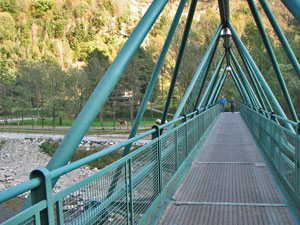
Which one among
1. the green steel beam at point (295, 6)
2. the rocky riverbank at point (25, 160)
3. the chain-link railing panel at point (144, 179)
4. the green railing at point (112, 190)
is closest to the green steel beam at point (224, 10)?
the green railing at point (112, 190)

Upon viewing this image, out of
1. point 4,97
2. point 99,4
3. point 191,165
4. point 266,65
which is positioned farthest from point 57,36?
point 191,165

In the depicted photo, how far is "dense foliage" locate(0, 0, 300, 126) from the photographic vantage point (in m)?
43.0

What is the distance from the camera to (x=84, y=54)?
290 feet

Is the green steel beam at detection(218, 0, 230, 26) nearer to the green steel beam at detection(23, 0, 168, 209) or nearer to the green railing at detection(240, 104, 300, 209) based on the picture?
the green railing at detection(240, 104, 300, 209)

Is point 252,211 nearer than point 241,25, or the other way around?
point 252,211

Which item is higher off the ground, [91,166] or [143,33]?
[143,33]

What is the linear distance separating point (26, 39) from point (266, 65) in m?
68.4

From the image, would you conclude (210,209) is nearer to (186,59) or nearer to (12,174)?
(12,174)

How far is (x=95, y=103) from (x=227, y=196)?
284 centimetres

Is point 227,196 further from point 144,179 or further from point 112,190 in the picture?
point 112,190

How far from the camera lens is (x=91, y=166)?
29469mm

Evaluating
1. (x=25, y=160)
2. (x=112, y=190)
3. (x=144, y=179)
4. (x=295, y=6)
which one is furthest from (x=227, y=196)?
(x=25, y=160)

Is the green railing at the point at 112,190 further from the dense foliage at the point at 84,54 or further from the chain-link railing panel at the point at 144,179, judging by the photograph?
the dense foliage at the point at 84,54

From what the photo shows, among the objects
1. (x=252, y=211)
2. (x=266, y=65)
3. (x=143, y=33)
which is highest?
(x=266, y=65)
